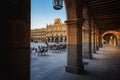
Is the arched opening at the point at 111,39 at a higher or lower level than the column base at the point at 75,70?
higher

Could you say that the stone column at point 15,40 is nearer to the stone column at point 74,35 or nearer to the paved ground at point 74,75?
the paved ground at point 74,75

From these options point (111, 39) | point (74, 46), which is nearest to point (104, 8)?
point (74, 46)

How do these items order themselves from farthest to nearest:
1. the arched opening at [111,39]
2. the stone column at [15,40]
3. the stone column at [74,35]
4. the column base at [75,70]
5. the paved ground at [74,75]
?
1. the arched opening at [111,39]
2. the stone column at [74,35]
3. the column base at [75,70]
4. the paved ground at [74,75]
5. the stone column at [15,40]

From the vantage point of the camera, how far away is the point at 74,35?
568 cm

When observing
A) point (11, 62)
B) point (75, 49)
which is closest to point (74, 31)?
point (75, 49)

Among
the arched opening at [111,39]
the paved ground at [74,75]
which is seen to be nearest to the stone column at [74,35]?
the paved ground at [74,75]

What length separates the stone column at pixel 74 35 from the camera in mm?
5613

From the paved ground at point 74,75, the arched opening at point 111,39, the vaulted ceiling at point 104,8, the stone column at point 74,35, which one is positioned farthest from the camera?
the arched opening at point 111,39

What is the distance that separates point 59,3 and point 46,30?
73014 mm

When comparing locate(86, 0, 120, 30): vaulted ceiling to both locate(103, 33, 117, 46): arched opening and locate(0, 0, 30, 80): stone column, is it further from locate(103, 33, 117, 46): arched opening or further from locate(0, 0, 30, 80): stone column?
locate(103, 33, 117, 46): arched opening

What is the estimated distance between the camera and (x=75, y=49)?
5629mm

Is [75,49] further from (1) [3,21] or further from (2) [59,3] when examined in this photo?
(1) [3,21]

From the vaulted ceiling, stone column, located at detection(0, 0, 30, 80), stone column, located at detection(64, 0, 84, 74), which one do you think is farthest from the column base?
the vaulted ceiling

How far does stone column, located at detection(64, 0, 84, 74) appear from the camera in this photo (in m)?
5.61
